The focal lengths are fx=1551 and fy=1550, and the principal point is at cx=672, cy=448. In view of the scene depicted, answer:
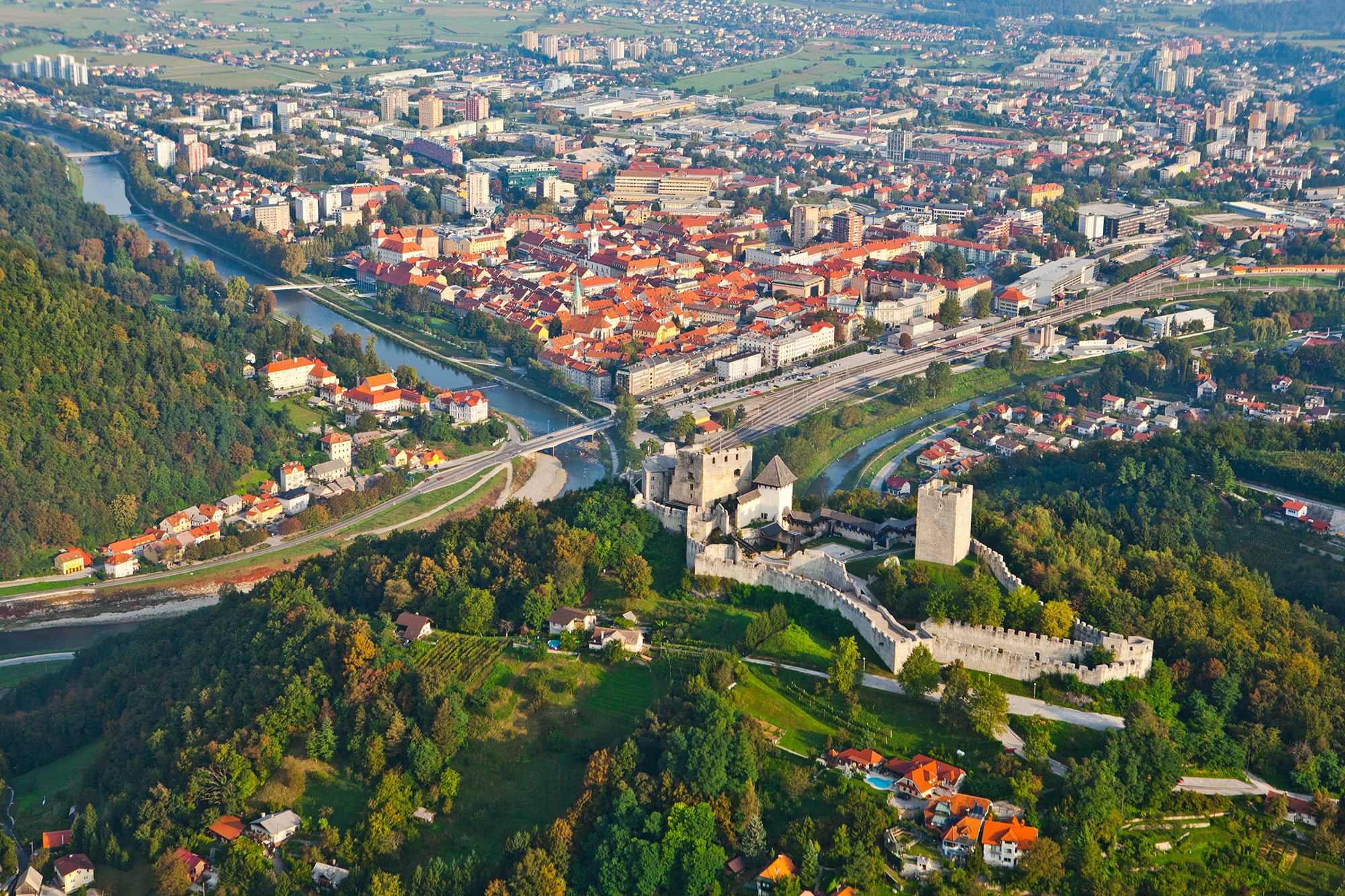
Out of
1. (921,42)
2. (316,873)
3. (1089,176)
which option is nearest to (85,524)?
(316,873)

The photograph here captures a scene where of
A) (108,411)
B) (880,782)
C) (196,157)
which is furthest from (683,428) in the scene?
A: (196,157)

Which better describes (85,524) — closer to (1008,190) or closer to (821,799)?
(821,799)

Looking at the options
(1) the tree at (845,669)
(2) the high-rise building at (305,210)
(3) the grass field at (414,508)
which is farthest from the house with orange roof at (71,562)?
(2) the high-rise building at (305,210)

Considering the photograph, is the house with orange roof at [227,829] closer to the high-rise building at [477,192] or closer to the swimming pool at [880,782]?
the swimming pool at [880,782]

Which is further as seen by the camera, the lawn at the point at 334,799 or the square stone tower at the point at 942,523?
the square stone tower at the point at 942,523

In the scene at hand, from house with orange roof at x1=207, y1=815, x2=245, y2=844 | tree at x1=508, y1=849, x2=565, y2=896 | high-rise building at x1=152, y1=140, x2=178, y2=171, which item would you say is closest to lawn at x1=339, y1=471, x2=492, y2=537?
house with orange roof at x1=207, y1=815, x2=245, y2=844

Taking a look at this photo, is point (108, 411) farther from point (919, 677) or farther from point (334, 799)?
point (919, 677)
